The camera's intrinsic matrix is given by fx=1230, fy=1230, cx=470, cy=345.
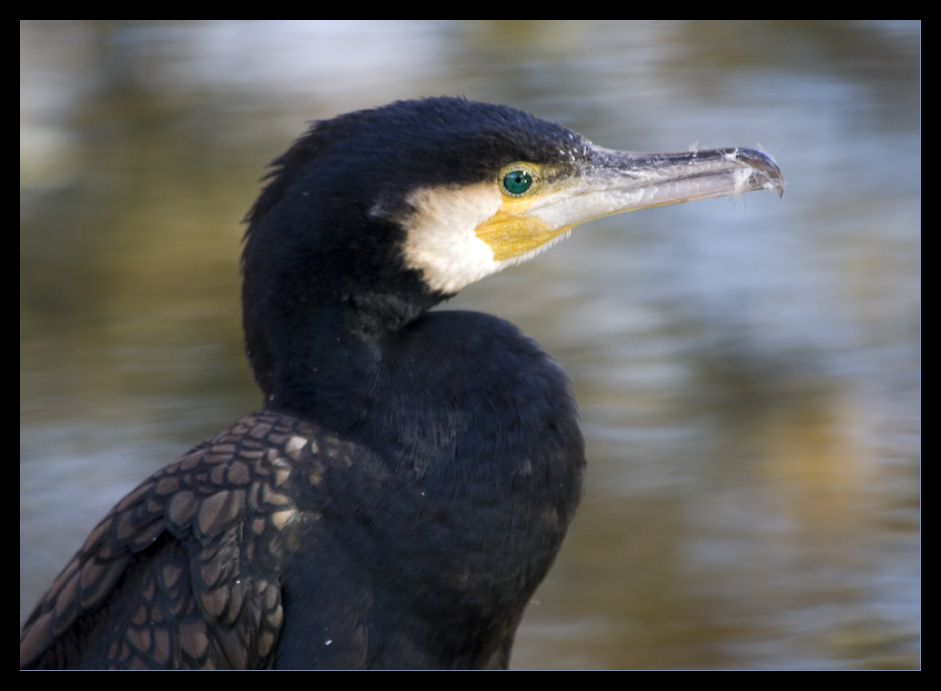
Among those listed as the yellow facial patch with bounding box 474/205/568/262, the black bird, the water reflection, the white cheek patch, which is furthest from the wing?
the water reflection

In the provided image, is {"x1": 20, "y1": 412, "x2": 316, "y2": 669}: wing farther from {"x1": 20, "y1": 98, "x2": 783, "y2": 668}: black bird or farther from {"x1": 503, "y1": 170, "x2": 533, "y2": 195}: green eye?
{"x1": 503, "y1": 170, "x2": 533, "y2": 195}: green eye

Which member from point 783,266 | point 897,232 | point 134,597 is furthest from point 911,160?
point 134,597

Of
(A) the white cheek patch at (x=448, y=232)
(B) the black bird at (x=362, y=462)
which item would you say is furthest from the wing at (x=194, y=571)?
(A) the white cheek patch at (x=448, y=232)

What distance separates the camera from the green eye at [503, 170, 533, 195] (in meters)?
2.81

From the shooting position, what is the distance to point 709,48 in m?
7.45

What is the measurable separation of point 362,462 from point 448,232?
1.78ft

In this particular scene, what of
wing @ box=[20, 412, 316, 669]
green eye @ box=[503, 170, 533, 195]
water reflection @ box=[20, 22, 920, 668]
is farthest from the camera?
water reflection @ box=[20, 22, 920, 668]

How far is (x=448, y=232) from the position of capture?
8.93 feet

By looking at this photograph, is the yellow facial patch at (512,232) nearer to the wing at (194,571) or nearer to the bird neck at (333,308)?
the bird neck at (333,308)

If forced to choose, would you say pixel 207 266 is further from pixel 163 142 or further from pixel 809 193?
pixel 809 193

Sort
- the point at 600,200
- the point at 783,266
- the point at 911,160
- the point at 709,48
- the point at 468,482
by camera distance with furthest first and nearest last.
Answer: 1. the point at 709,48
2. the point at 911,160
3. the point at 783,266
4. the point at 600,200
5. the point at 468,482

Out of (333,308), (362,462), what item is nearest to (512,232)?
(333,308)

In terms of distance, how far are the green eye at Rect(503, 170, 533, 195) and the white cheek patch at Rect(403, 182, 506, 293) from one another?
4 cm

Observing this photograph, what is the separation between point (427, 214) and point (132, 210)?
14.5ft
